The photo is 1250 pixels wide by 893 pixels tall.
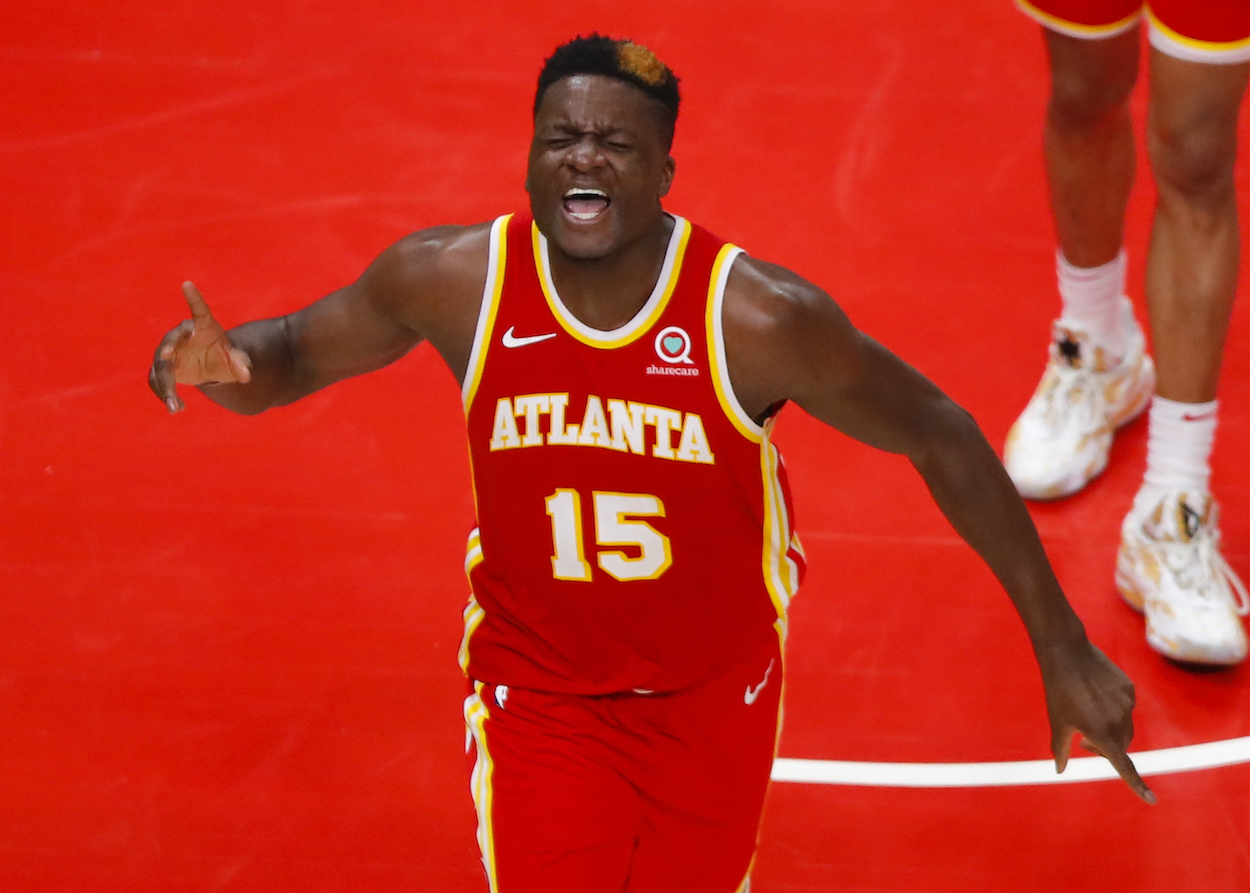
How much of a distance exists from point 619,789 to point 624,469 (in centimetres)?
48

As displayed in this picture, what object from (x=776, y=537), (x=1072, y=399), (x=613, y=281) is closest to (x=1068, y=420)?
(x=1072, y=399)

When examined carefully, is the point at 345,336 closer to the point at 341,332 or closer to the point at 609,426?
the point at 341,332

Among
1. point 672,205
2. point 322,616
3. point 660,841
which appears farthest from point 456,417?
point 660,841

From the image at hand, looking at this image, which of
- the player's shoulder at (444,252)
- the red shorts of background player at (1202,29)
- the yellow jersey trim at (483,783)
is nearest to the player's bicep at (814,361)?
the player's shoulder at (444,252)

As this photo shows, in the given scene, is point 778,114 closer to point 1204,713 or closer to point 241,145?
point 241,145

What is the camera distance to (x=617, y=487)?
2305 millimetres

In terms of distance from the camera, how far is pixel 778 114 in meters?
5.00

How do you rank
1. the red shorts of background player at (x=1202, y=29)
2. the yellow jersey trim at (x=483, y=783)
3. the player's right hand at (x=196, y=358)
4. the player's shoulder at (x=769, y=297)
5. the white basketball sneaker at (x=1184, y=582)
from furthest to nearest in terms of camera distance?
the white basketball sneaker at (x=1184, y=582) → the red shorts of background player at (x=1202, y=29) → the yellow jersey trim at (x=483, y=783) → the player's right hand at (x=196, y=358) → the player's shoulder at (x=769, y=297)

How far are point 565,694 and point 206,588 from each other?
1332 millimetres

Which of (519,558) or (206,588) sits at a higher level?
(519,558)

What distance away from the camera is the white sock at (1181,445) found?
131 inches

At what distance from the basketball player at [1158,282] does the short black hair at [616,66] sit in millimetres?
1357

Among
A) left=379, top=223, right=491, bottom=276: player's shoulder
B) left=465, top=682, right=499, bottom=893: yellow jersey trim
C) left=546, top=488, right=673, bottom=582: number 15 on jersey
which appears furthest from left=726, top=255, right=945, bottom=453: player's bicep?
left=465, top=682, right=499, bottom=893: yellow jersey trim

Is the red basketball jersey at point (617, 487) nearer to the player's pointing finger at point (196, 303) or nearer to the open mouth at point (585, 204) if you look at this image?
the open mouth at point (585, 204)
